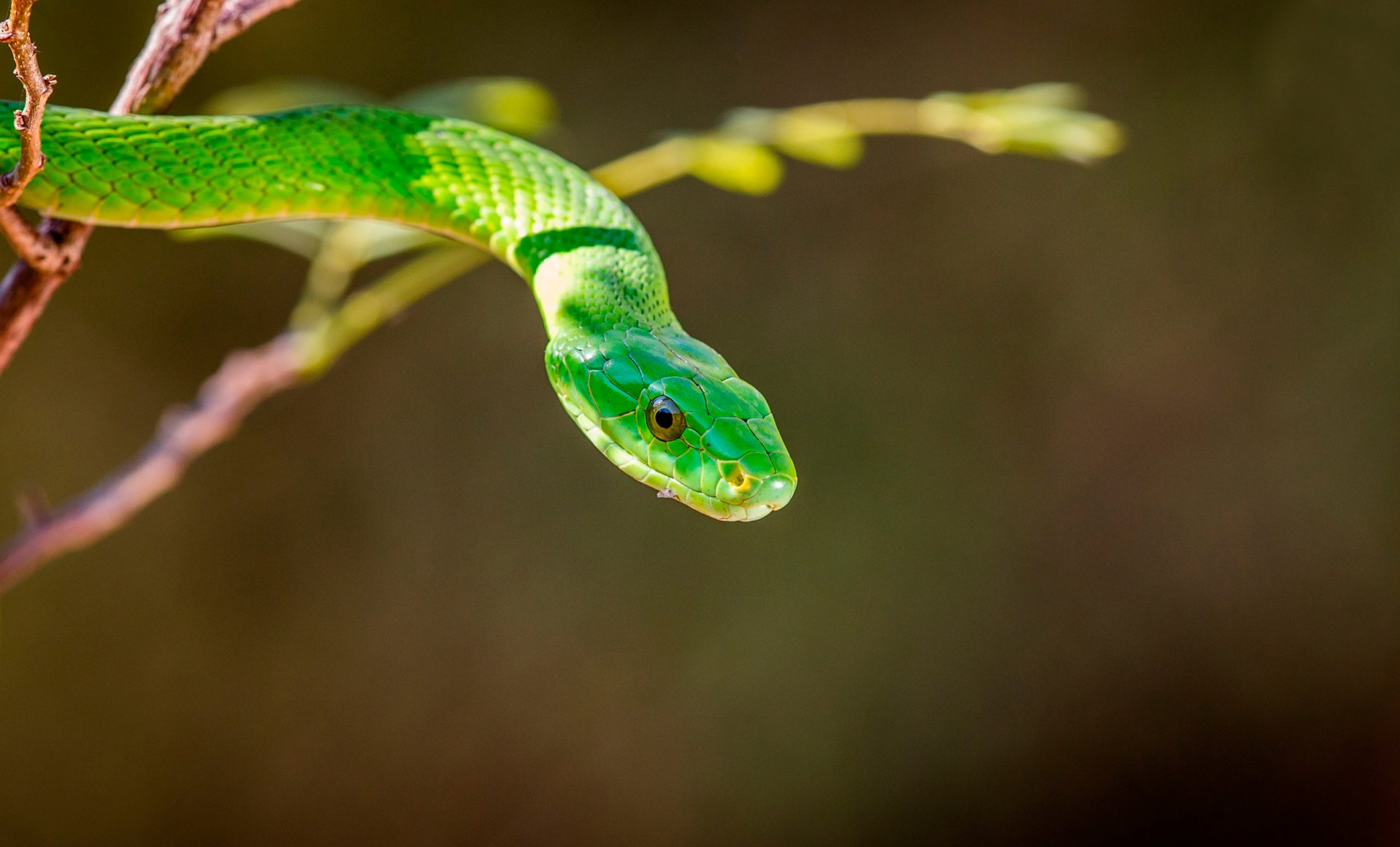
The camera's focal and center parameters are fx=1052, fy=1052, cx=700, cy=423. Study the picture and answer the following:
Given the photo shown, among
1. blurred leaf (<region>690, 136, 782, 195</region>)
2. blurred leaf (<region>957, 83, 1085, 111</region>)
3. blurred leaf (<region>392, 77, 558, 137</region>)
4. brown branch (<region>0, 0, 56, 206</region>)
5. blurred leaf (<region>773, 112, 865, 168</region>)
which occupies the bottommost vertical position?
brown branch (<region>0, 0, 56, 206</region>)

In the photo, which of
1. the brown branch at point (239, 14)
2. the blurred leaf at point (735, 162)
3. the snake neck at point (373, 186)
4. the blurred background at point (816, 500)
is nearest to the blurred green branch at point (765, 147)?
the blurred leaf at point (735, 162)

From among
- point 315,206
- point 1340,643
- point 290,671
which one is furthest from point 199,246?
point 1340,643

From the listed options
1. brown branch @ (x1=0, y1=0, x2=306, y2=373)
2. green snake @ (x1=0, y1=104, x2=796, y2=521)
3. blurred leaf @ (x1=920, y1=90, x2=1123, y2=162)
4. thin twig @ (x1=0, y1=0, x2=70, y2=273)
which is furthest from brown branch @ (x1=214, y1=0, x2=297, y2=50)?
blurred leaf @ (x1=920, y1=90, x2=1123, y2=162)

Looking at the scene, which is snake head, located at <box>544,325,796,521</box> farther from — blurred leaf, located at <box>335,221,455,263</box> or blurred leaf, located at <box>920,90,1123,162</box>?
blurred leaf, located at <box>335,221,455,263</box>

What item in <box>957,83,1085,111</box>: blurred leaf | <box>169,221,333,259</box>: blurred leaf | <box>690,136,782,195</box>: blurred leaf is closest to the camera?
<box>690,136,782,195</box>: blurred leaf

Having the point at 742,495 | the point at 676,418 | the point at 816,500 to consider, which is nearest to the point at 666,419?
the point at 676,418

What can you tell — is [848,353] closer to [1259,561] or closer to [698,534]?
[698,534]
